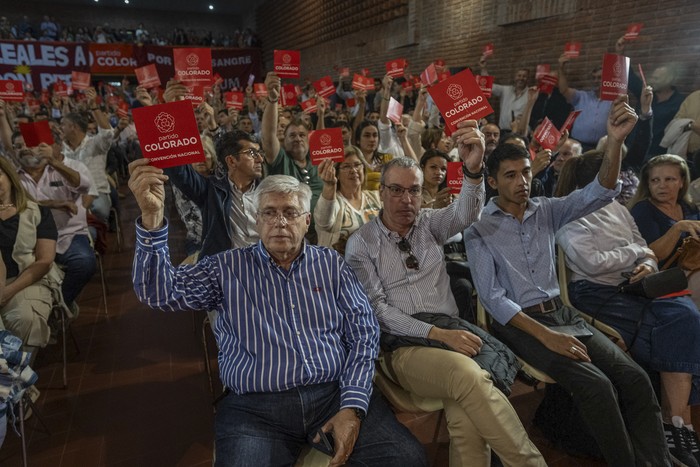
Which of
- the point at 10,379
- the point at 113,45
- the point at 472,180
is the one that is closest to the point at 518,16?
the point at 472,180

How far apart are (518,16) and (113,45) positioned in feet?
45.9

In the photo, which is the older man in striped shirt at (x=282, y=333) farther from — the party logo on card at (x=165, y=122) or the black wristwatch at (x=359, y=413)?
the party logo on card at (x=165, y=122)

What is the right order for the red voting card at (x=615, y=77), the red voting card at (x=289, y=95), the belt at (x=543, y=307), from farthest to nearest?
the red voting card at (x=289, y=95)
the red voting card at (x=615, y=77)
the belt at (x=543, y=307)

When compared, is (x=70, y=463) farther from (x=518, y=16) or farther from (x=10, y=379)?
(x=518, y=16)

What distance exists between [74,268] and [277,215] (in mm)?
2139

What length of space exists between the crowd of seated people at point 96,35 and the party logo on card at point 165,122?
1701cm

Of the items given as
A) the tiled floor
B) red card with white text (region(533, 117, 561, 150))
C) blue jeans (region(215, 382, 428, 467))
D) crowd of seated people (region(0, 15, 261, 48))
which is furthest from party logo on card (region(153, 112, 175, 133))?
crowd of seated people (region(0, 15, 261, 48))

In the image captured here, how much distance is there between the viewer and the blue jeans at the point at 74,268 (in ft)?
9.94

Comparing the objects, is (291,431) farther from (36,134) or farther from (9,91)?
(9,91)

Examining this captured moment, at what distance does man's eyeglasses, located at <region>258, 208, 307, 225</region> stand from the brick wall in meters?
5.45

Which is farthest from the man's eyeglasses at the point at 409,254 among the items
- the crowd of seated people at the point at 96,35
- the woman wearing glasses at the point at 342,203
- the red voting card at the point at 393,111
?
the crowd of seated people at the point at 96,35

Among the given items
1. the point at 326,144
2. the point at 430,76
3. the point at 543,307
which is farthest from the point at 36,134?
the point at 430,76

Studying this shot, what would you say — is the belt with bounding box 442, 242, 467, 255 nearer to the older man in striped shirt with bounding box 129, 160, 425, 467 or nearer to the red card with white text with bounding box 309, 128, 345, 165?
the red card with white text with bounding box 309, 128, 345, 165

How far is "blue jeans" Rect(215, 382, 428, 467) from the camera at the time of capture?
1.40 meters
